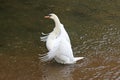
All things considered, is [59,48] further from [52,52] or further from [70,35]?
[70,35]

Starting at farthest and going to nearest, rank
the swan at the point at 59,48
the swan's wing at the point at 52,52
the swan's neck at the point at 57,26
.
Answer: the swan's neck at the point at 57,26, the swan at the point at 59,48, the swan's wing at the point at 52,52

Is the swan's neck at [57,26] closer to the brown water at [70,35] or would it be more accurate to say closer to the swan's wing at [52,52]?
the swan's wing at [52,52]

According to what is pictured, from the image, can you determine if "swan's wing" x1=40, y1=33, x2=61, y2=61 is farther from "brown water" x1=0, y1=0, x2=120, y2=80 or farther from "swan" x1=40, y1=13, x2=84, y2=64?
"brown water" x1=0, y1=0, x2=120, y2=80

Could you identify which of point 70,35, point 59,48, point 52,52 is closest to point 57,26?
point 59,48

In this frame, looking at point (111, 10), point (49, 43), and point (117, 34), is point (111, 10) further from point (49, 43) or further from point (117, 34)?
point (49, 43)

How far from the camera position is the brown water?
8367mm

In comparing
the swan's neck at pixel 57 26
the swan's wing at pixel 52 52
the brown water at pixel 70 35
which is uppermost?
the swan's neck at pixel 57 26

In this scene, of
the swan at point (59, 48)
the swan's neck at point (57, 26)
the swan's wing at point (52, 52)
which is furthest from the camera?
the swan's neck at point (57, 26)

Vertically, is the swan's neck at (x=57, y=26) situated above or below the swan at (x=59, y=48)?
above

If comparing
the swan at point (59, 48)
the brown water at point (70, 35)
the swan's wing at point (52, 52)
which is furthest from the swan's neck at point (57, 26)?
the brown water at point (70, 35)

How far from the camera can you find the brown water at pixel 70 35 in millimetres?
8367

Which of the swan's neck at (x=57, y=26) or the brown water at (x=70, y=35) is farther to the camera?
the swan's neck at (x=57, y=26)

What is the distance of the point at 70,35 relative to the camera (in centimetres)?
1038

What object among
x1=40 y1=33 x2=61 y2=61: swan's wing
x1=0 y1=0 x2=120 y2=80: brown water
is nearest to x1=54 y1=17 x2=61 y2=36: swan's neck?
x1=40 y1=33 x2=61 y2=61: swan's wing
